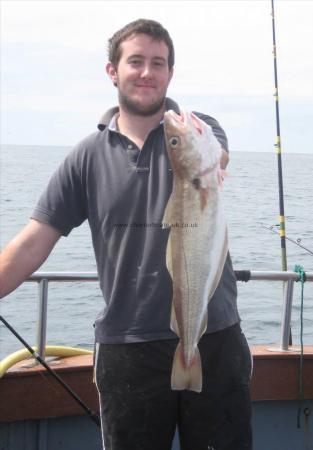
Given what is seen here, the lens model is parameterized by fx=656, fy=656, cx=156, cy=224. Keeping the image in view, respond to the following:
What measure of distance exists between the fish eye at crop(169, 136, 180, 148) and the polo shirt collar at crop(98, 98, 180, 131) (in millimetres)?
463

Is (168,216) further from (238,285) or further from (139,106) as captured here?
(238,285)

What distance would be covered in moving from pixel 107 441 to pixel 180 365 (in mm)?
609

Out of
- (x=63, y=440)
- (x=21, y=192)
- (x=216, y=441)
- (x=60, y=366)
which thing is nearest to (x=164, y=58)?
(x=216, y=441)

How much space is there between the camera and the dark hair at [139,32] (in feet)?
9.50

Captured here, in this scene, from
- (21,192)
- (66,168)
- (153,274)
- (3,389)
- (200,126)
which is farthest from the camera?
(21,192)

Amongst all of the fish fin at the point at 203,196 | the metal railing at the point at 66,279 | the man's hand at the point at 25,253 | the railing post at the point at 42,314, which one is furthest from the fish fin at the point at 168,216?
the railing post at the point at 42,314

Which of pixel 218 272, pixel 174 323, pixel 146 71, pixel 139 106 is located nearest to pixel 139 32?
→ pixel 146 71

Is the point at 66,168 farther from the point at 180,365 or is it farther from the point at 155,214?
the point at 180,365

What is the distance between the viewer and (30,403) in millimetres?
3961

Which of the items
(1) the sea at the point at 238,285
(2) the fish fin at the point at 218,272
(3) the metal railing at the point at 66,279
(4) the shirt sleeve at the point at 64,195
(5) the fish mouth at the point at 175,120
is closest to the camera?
(5) the fish mouth at the point at 175,120

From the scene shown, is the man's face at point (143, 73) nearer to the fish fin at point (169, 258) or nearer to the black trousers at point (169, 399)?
the fish fin at point (169, 258)

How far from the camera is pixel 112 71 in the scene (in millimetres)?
3045

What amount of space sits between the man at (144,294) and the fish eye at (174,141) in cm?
28

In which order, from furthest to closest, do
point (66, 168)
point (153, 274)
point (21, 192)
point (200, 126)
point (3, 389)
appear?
point (21, 192)
point (3, 389)
point (66, 168)
point (153, 274)
point (200, 126)
